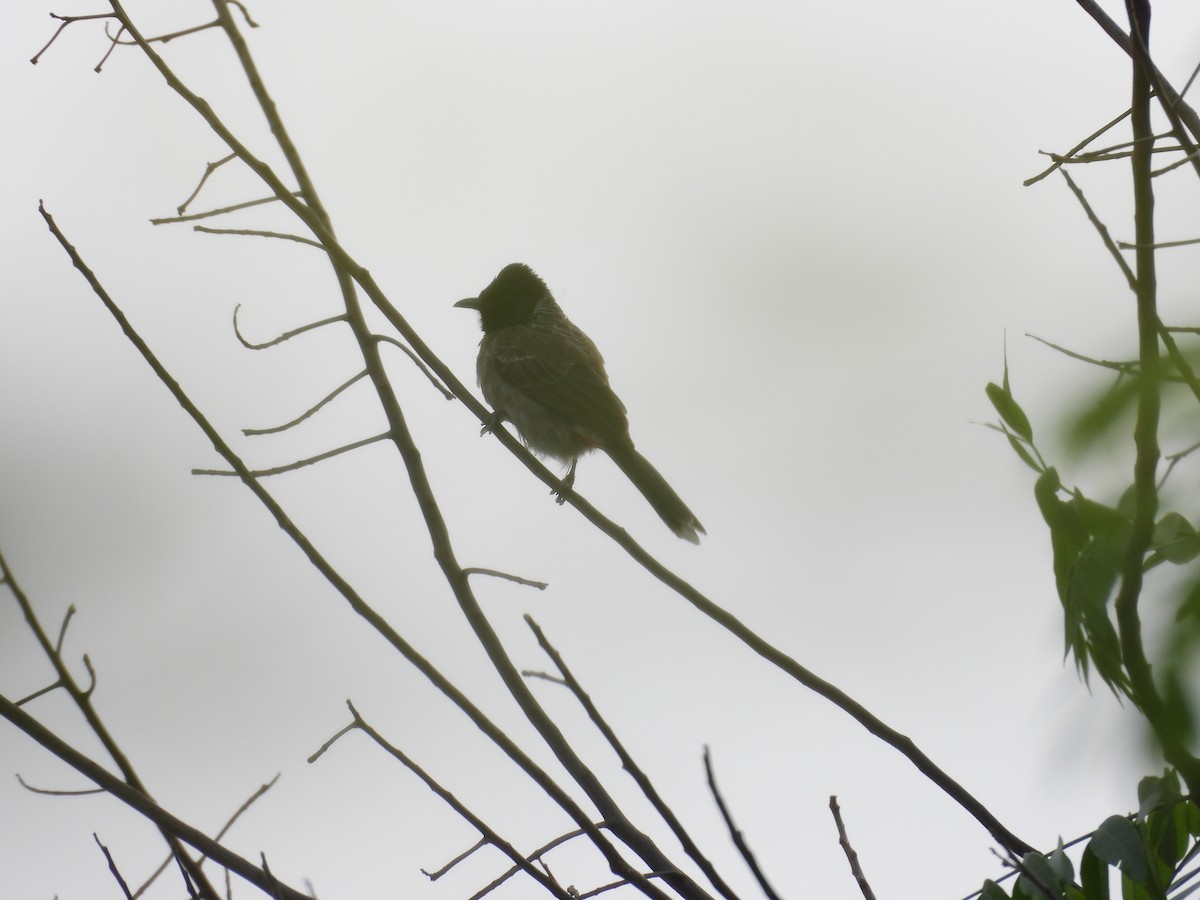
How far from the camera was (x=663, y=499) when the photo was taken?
23.8 feet

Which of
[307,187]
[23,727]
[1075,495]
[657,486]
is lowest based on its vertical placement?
[1075,495]

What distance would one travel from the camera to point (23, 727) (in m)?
2.58

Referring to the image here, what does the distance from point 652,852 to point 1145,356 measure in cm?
152

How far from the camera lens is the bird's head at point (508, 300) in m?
9.04

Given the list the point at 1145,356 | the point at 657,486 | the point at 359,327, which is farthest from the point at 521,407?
the point at 1145,356

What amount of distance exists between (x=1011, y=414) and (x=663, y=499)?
16.8 feet

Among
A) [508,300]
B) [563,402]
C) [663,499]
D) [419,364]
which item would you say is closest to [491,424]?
[419,364]

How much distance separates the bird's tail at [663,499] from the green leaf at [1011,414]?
198 inches

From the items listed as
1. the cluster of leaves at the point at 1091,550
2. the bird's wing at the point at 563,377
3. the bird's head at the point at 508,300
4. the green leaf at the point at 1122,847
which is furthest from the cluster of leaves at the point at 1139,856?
the bird's head at the point at 508,300

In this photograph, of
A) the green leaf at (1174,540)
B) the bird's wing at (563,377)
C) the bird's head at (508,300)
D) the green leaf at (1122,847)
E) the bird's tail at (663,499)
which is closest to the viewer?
the green leaf at (1174,540)

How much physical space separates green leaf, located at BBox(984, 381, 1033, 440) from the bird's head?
6.89m

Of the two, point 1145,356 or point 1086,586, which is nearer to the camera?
point 1145,356

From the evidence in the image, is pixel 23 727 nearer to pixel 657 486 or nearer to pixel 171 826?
pixel 171 826

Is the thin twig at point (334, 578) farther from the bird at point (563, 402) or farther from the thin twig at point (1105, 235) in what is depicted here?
the bird at point (563, 402)
